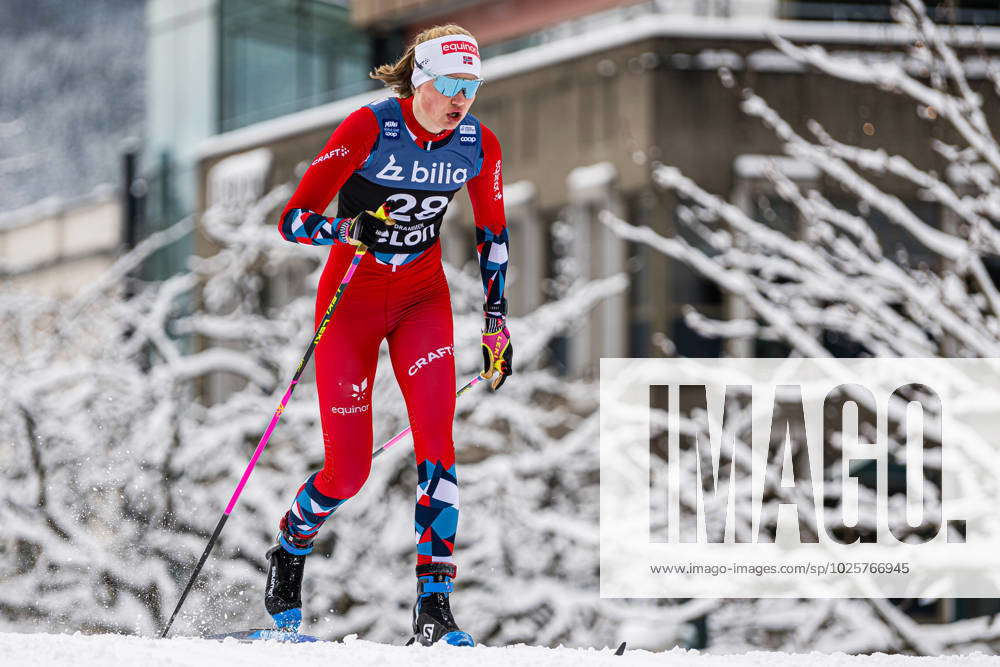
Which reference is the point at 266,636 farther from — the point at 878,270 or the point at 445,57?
the point at 878,270

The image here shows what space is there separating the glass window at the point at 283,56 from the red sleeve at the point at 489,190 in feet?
67.1

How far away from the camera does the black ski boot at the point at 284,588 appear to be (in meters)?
5.97

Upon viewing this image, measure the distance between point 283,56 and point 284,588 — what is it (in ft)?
74.2

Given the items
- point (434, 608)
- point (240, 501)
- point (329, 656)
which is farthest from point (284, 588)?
point (240, 501)

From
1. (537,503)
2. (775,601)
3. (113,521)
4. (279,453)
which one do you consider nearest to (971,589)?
(775,601)

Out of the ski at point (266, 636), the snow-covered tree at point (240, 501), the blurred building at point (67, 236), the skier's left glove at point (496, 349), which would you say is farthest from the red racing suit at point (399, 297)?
the blurred building at point (67, 236)

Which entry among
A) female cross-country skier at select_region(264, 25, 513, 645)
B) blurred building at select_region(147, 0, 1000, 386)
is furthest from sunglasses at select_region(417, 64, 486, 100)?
blurred building at select_region(147, 0, 1000, 386)

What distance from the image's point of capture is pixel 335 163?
5.36 m

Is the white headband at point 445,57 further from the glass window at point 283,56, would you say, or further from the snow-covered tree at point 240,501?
the glass window at point 283,56

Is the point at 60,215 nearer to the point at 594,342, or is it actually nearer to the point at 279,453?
the point at 594,342

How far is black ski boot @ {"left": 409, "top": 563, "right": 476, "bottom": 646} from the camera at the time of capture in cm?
543

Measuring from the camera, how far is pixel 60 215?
31781mm

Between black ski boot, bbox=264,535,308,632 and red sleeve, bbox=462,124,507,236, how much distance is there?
154cm

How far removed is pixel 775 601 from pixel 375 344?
720 cm
